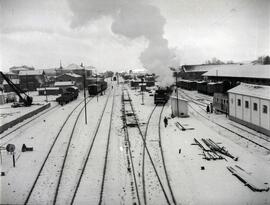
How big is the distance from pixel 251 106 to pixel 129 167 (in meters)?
13.9

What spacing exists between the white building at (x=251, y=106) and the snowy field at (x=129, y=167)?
891mm

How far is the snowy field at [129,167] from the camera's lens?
12.4 m

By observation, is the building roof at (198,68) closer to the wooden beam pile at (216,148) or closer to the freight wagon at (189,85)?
the freight wagon at (189,85)

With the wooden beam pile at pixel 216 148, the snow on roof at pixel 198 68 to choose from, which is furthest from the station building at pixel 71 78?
the wooden beam pile at pixel 216 148

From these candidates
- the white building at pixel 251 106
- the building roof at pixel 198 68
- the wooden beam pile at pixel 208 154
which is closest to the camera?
the wooden beam pile at pixel 208 154

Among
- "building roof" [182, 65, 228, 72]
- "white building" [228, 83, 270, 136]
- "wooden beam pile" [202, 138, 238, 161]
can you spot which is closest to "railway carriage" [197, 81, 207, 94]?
"white building" [228, 83, 270, 136]

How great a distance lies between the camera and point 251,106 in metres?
24.1

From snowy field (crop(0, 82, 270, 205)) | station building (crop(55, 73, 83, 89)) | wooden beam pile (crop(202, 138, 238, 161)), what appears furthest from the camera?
station building (crop(55, 73, 83, 89))

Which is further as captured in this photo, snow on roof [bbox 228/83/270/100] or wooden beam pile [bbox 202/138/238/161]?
snow on roof [bbox 228/83/270/100]

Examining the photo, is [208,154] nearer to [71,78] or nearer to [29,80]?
[71,78]

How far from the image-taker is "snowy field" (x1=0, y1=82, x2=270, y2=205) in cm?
1243

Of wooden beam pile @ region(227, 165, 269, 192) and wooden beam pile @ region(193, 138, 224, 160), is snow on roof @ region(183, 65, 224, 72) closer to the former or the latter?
wooden beam pile @ region(193, 138, 224, 160)

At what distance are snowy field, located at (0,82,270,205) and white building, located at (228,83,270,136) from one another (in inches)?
35.1

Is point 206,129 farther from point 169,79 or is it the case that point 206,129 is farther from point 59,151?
point 169,79
